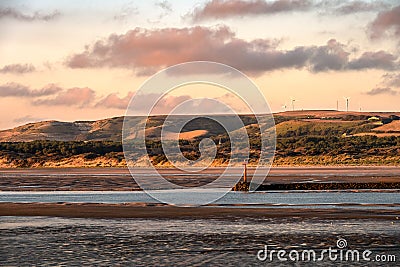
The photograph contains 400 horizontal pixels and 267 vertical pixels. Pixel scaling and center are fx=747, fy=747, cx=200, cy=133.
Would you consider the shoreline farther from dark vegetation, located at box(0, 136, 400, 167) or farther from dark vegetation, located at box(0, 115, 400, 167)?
dark vegetation, located at box(0, 136, 400, 167)

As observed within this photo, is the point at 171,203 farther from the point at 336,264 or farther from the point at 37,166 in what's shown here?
the point at 37,166

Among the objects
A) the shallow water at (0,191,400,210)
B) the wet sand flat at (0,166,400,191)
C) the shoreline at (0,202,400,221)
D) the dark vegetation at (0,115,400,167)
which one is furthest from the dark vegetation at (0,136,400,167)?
the shoreline at (0,202,400,221)

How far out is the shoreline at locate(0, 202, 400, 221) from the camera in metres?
34.5

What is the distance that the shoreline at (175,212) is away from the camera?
34500 millimetres

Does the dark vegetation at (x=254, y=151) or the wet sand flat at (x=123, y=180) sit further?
the dark vegetation at (x=254, y=151)

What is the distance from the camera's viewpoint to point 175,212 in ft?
122

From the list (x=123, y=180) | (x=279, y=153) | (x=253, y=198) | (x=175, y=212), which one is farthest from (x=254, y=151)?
(x=175, y=212)

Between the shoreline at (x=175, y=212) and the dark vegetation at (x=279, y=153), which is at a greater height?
the dark vegetation at (x=279, y=153)

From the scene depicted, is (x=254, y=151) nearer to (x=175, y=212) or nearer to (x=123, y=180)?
(x=123, y=180)

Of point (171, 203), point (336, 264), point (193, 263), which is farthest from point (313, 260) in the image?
point (171, 203)

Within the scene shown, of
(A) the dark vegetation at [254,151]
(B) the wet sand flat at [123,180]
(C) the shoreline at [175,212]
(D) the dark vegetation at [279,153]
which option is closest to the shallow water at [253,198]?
(C) the shoreline at [175,212]

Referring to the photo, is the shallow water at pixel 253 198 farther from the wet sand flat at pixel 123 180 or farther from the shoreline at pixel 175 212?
the wet sand flat at pixel 123 180

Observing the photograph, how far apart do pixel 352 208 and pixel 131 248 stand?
664 inches

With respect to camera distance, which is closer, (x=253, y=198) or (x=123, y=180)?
(x=253, y=198)
